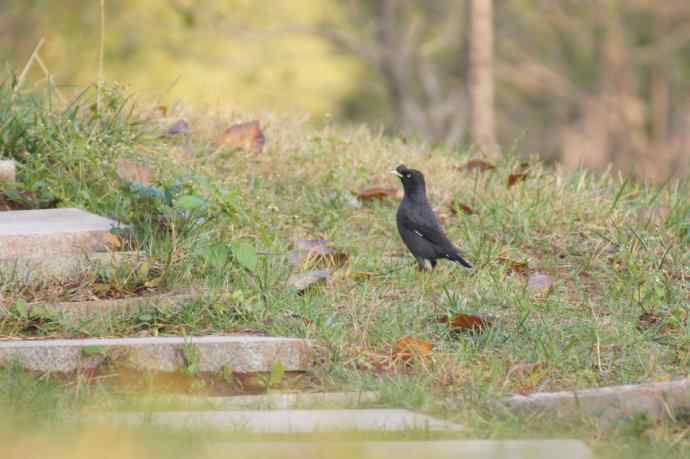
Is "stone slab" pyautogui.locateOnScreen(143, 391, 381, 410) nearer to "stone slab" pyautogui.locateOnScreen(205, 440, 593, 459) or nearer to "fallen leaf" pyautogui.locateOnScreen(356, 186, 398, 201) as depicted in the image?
"stone slab" pyautogui.locateOnScreen(205, 440, 593, 459)

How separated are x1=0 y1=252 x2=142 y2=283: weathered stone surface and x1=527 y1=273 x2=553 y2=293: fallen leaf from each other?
5.55 ft

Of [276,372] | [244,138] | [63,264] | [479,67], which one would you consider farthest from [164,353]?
[479,67]

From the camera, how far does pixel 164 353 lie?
4000 millimetres

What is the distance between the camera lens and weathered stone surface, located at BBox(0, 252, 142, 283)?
4.48 m

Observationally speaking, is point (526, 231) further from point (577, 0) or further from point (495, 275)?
point (577, 0)

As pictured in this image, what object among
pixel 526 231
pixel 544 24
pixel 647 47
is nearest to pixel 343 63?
pixel 544 24

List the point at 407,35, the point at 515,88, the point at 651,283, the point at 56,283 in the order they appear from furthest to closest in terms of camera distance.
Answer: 1. the point at 515,88
2. the point at 407,35
3. the point at 651,283
4. the point at 56,283

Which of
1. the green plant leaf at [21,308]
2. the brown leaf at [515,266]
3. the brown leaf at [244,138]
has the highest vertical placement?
the brown leaf at [244,138]

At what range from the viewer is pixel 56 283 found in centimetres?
452

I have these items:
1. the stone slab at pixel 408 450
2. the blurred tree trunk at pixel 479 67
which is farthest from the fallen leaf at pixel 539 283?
the blurred tree trunk at pixel 479 67

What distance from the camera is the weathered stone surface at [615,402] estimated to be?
3664mm

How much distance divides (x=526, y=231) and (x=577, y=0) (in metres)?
16.2

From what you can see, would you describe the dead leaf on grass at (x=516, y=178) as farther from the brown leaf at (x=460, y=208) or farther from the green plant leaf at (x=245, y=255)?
the green plant leaf at (x=245, y=255)

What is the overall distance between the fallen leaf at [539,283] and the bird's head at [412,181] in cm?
73
